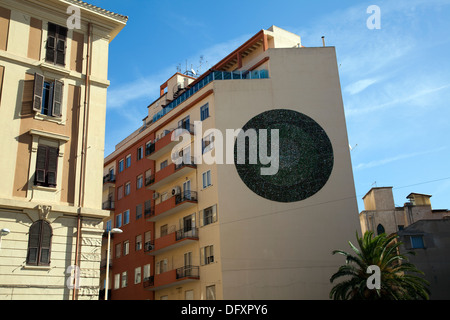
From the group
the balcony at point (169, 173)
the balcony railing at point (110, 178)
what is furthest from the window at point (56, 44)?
the balcony railing at point (110, 178)

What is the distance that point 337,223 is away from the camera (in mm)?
41500

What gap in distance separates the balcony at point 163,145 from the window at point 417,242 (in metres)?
21.8

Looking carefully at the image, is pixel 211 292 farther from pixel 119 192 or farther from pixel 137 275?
pixel 119 192

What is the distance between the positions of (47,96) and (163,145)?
954 inches

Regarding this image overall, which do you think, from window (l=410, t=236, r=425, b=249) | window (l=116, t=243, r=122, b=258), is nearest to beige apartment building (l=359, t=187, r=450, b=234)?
window (l=410, t=236, r=425, b=249)

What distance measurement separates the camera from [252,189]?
137 ft

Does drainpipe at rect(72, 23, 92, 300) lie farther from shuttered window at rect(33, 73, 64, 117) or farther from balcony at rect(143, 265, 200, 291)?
balcony at rect(143, 265, 200, 291)

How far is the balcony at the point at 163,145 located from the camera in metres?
47.5

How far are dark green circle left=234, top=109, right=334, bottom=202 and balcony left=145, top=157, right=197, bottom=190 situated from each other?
4.96 meters

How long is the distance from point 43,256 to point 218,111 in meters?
24.4

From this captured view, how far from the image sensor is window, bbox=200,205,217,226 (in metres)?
41.4

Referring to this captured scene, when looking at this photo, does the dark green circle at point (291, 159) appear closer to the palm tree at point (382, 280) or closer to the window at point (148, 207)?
the palm tree at point (382, 280)

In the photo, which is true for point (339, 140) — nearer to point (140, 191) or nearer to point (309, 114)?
point (309, 114)
